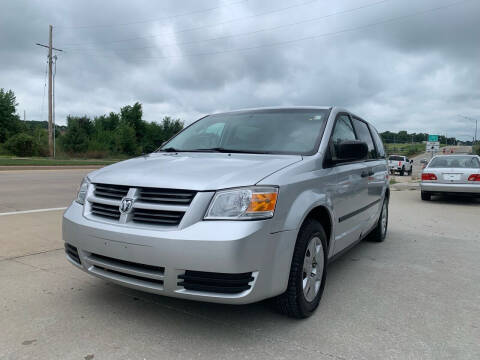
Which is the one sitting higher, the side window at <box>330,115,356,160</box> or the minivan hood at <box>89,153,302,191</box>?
the side window at <box>330,115,356,160</box>

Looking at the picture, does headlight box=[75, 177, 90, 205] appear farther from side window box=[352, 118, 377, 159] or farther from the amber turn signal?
side window box=[352, 118, 377, 159]

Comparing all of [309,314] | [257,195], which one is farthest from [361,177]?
Result: [257,195]

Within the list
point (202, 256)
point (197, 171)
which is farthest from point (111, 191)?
point (202, 256)

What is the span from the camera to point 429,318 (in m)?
3.14

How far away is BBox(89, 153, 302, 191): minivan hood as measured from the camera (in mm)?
2617

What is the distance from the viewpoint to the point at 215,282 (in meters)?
2.47

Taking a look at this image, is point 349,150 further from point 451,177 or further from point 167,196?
point 451,177

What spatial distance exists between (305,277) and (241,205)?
2.96ft

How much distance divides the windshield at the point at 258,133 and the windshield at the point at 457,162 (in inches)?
354

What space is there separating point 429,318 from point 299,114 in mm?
2136

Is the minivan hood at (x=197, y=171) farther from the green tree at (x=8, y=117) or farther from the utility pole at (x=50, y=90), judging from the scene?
the green tree at (x=8, y=117)

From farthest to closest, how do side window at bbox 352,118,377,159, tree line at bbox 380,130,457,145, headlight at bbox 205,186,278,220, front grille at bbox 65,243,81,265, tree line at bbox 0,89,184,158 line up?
1. tree line at bbox 380,130,457,145
2. tree line at bbox 0,89,184,158
3. side window at bbox 352,118,377,159
4. front grille at bbox 65,243,81,265
5. headlight at bbox 205,186,278,220

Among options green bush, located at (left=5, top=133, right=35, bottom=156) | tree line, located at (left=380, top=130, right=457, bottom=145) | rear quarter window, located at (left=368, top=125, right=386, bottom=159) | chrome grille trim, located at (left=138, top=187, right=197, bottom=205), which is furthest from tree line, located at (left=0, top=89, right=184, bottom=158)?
tree line, located at (left=380, top=130, right=457, bottom=145)

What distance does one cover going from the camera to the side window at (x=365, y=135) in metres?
4.80
